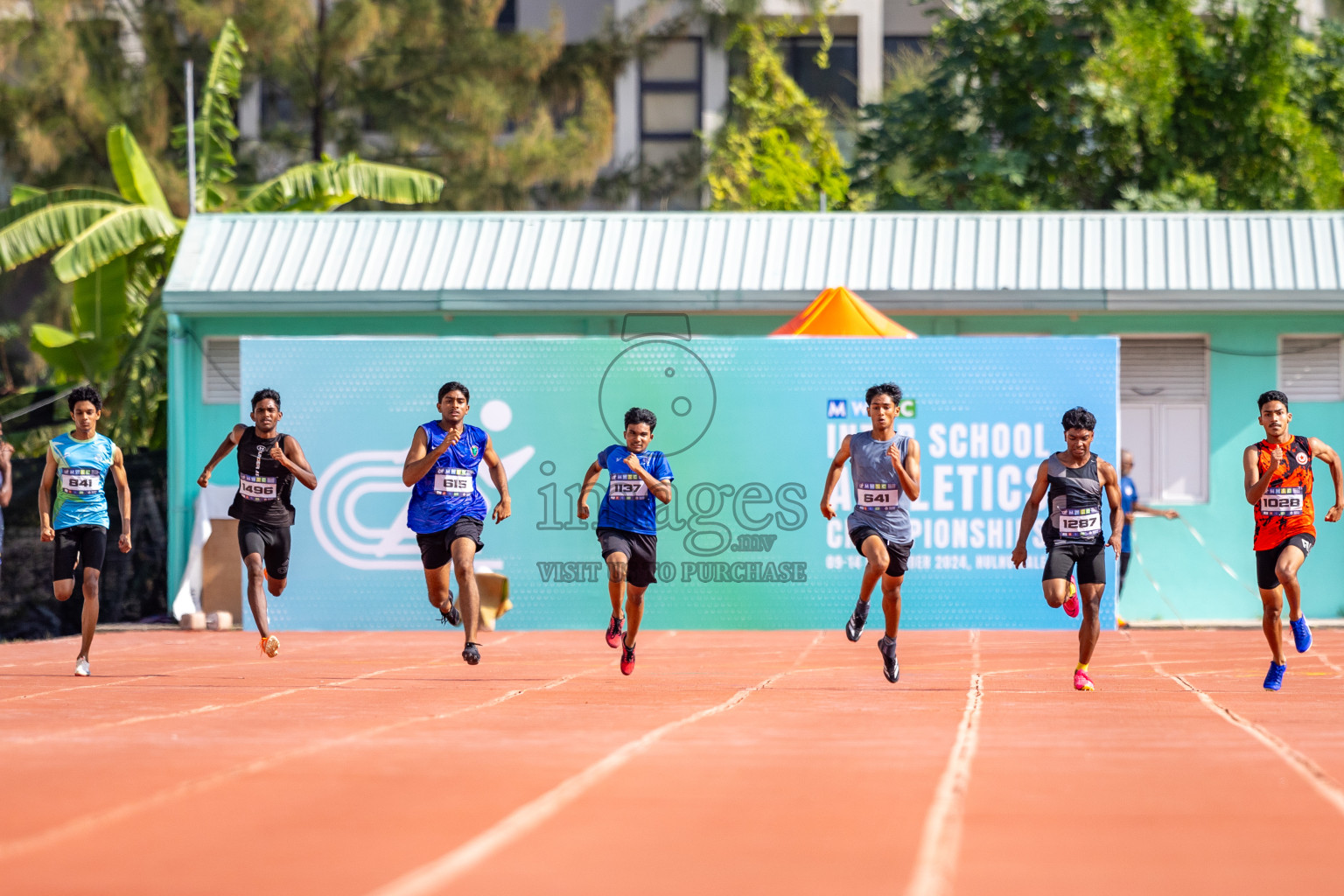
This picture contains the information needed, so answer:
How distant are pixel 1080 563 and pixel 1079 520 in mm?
262

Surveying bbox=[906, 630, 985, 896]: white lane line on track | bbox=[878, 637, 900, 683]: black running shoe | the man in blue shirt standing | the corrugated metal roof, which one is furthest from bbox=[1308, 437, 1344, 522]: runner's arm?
the corrugated metal roof

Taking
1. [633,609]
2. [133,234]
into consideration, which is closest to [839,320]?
[633,609]

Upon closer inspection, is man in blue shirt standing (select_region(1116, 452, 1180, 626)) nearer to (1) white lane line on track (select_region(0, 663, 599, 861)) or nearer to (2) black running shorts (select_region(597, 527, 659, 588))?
(2) black running shorts (select_region(597, 527, 659, 588))

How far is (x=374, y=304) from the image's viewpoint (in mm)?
18453

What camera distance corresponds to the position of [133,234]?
20.5m

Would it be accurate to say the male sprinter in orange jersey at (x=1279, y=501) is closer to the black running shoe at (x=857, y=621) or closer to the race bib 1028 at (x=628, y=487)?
the black running shoe at (x=857, y=621)

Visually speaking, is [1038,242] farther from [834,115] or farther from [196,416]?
[834,115]

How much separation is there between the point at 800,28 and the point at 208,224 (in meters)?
18.8

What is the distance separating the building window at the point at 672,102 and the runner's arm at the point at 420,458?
25598mm

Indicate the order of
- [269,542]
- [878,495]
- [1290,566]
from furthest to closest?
[269,542] < [878,495] < [1290,566]

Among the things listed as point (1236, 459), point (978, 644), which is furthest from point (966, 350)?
point (1236, 459)

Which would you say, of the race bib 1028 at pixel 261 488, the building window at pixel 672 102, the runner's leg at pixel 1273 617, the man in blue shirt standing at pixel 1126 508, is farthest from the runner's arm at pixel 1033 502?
the building window at pixel 672 102

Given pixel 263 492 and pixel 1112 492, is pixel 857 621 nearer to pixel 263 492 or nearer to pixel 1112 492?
pixel 1112 492

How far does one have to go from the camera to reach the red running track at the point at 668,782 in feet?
17.0
